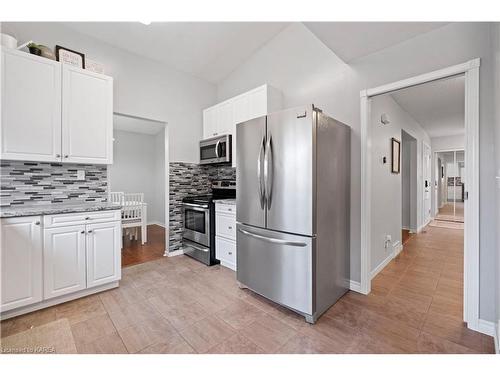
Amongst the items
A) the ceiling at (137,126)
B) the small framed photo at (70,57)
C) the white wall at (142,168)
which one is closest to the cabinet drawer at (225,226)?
the small framed photo at (70,57)

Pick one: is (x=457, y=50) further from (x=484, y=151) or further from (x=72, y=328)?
(x=72, y=328)

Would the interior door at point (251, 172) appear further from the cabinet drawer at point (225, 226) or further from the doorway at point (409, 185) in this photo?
the doorway at point (409, 185)

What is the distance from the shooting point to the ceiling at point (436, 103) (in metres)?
3.25

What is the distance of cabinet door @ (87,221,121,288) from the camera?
7.04 ft

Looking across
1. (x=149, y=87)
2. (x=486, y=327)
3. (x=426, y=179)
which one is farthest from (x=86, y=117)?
(x=426, y=179)

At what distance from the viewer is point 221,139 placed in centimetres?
327

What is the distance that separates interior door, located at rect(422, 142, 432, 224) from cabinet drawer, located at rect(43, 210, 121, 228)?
6.62 metres

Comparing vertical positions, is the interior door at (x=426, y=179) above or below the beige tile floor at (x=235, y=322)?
above

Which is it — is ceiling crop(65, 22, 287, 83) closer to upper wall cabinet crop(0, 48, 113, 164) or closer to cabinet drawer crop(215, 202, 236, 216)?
upper wall cabinet crop(0, 48, 113, 164)

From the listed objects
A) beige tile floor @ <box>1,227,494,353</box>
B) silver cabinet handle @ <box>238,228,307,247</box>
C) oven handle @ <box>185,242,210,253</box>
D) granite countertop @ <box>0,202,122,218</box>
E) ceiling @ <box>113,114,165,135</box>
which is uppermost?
ceiling @ <box>113,114,165,135</box>

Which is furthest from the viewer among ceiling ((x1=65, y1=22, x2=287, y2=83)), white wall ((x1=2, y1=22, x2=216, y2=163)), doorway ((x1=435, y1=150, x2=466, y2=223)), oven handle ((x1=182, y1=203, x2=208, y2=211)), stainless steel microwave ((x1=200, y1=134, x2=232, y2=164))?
doorway ((x1=435, y1=150, x2=466, y2=223))

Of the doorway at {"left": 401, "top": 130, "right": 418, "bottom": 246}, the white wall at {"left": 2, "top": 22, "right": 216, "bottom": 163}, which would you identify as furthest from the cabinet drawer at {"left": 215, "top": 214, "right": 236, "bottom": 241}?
the doorway at {"left": 401, "top": 130, "right": 418, "bottom": 246}

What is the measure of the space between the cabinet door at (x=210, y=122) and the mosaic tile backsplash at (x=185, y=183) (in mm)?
574

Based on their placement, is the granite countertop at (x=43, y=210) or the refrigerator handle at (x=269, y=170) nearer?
the granite countertop at (x=43, y=210)
